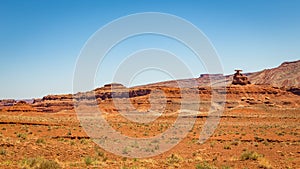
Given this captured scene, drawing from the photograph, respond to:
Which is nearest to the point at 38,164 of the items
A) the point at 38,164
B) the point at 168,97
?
the point at 38,164

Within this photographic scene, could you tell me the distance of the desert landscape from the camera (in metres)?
14.6

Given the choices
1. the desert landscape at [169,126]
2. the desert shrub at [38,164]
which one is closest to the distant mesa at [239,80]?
the desert landscape at [169,126]

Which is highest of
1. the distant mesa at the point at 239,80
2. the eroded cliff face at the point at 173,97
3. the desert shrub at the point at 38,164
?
the distant mesa at the point at 239,80

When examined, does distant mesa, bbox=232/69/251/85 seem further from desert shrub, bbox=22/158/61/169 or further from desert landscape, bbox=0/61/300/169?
desert shrub, bbox=22/158/61/169

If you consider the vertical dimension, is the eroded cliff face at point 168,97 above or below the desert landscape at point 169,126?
above

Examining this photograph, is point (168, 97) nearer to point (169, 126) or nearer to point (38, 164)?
point (169, 126)

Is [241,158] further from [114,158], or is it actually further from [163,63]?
[163,63]

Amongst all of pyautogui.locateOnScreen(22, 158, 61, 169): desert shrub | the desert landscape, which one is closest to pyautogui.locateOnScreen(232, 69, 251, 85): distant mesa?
the desert landscape

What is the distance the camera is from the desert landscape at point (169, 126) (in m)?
14.6

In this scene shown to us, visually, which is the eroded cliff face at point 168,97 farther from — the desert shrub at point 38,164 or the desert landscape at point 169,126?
the desert shrub at point 38,164

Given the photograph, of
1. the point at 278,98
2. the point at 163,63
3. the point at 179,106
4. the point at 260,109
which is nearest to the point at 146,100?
the point at 179,106

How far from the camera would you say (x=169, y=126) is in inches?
1613

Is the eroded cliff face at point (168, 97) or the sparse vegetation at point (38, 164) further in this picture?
the eroded cliff face at point (168, 97)

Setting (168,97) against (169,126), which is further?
(168,97)
